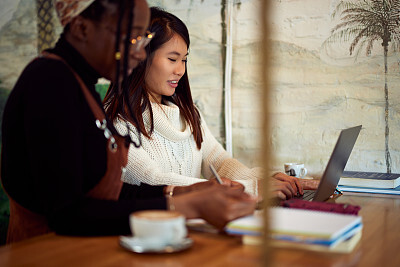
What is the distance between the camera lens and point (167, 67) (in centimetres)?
188

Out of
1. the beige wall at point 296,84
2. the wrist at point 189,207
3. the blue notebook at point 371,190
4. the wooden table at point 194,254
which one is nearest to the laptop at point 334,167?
the blue notebook at point 371,190

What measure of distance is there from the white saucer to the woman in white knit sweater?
0.82 meters

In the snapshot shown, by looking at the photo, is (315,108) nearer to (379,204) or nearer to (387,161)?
(387,161)

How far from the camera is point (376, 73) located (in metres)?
2.17

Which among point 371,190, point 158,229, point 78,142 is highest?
point 78,142

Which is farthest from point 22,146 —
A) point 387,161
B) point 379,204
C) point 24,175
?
point 387,161

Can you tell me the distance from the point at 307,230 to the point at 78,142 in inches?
19.4

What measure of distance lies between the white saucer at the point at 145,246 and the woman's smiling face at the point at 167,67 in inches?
42.0

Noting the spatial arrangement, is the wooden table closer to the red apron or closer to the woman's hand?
the woman's hand

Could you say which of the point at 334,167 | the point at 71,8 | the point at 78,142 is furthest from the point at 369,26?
the point at 78,142

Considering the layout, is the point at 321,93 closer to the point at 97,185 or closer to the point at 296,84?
the point at 296,84

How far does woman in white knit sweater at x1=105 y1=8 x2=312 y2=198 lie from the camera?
1.81m

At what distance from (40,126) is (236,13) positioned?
1.64 meters

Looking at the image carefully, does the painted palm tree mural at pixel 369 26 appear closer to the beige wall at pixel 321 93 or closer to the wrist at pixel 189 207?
the beige wall at pixel 321 93
